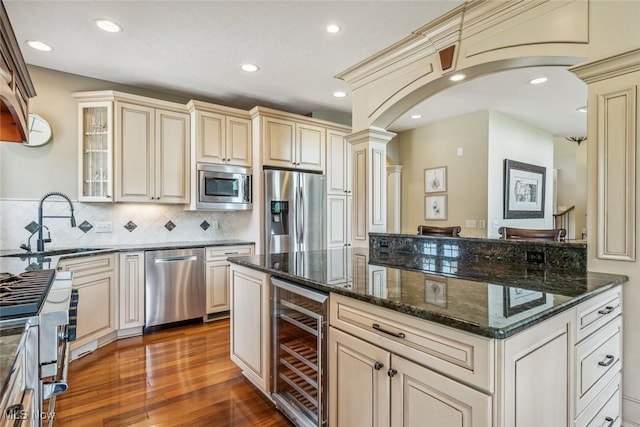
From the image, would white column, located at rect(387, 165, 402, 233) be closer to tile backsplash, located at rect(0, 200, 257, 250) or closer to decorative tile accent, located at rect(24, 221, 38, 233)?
tile backsplash, located at rect(0, 200, 257, 250)

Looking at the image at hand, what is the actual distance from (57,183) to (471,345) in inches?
152

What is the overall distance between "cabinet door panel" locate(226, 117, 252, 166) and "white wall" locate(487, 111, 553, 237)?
322 cm

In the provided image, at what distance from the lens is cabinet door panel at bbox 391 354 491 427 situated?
103 centimetres

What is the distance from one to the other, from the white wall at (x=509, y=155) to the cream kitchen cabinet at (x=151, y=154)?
3936mm

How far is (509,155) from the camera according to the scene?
191 inches

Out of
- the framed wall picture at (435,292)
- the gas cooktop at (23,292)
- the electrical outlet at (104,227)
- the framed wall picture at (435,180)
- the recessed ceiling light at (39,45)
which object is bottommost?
the framed wall picture at (435,292)

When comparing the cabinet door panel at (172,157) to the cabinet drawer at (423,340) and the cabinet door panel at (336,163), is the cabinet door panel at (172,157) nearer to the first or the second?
the cabinet door panel at (336,163)

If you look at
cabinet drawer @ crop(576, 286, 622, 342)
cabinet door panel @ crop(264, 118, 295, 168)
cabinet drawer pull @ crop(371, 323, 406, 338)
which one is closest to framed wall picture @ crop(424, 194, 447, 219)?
cabinet door panel @ crop(264, 118, 295, 168)

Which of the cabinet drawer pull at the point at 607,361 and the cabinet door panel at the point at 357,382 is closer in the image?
the cabinet door panel at the point at 357,382

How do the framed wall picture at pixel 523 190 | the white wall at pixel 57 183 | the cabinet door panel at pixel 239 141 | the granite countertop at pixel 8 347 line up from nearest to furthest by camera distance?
the granite countertop at pixel 8 347
the white wall at pixel 57 183
the cabinet door panel at pixel 239 141
the framed wall picture at pixel 523 190

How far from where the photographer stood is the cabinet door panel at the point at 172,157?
3590mm

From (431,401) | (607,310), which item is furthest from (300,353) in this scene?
(607,310)

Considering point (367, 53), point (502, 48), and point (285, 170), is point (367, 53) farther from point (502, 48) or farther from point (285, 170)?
point (285, 170)

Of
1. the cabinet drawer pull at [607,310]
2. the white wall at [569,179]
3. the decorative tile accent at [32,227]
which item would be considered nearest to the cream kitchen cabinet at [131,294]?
the decorative tile accent at [32,227]
